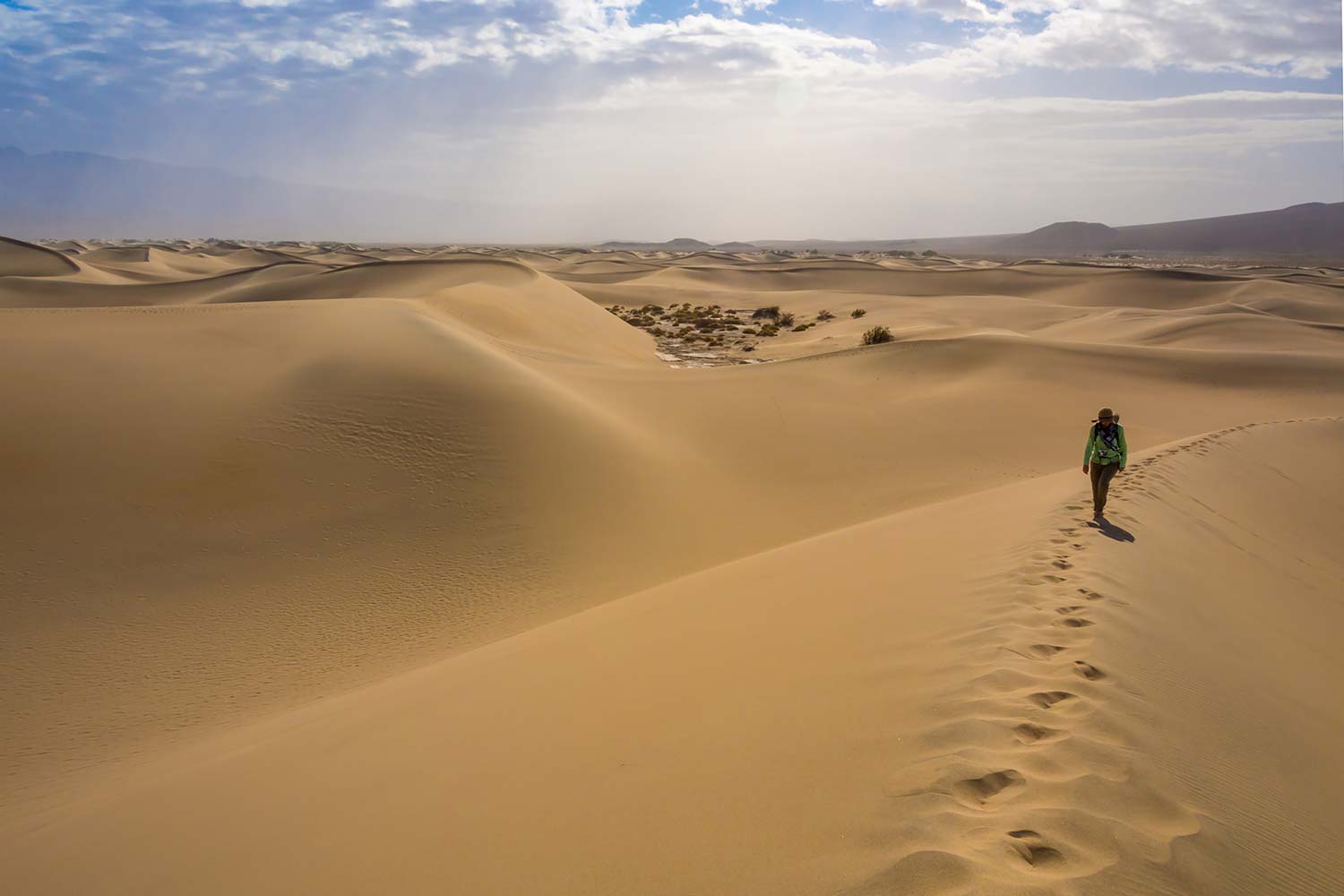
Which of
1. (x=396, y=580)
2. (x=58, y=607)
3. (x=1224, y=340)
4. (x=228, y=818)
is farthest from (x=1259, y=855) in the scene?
(x=1224, y=340)

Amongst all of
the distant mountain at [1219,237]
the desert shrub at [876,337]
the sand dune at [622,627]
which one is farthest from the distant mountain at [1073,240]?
the sand dune at [622,627]

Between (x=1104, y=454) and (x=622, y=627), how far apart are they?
4.80m

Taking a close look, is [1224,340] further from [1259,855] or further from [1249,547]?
[1259,855]

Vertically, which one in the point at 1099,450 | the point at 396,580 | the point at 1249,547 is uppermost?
the point at 1099,450

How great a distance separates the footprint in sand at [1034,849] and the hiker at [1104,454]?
5.39 metres

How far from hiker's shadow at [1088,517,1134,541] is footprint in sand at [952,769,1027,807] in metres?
4.39

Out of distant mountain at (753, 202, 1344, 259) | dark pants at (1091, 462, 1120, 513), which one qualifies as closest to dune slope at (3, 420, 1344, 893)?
dark pants at (1091, 462, 1120, 513)

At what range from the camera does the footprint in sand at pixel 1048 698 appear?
3.80m

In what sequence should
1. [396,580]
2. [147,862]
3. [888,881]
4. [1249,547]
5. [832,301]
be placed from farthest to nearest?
1. [832,301]
2. [396,580]
3. [1249,547]
4. [147,862]
5. [888,881]

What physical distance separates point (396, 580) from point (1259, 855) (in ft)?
25.9

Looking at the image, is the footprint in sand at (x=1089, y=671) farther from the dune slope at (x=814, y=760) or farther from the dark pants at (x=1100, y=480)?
the dark pants at (x=1100, y=480)

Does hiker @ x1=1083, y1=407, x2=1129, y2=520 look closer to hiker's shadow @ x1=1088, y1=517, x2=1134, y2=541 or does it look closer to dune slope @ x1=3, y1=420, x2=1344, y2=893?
hiker's shadow @ x1=1088, y1=517, x2=1134, y2=541

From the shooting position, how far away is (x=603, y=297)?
52625mm

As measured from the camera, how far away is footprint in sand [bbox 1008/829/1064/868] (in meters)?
2.77
